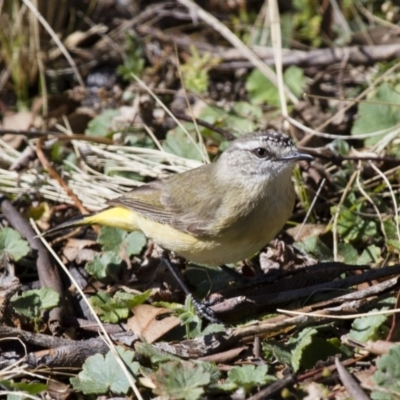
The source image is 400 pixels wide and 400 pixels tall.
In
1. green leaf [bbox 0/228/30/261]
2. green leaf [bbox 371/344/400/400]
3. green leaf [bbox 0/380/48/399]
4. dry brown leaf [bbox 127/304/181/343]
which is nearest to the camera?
green leaf [bbox 371/344/400/400]

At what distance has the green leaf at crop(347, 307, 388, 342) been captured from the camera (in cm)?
437

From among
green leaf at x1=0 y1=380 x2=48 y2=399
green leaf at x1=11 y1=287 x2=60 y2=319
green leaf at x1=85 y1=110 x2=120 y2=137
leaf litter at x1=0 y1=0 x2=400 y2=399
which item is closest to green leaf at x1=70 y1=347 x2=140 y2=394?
leaf litter at x1=0 y1=0 x2=400 y2=399

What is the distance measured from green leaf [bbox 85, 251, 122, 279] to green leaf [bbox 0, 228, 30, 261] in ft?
1.61

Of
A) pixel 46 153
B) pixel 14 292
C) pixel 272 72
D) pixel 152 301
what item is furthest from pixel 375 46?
pixel 14 292

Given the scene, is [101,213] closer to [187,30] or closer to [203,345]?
[203,345]

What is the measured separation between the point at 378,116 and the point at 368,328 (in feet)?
8.29

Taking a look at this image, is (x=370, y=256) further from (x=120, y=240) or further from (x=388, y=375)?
(x=120, y=240)

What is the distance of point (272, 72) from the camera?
7516mm

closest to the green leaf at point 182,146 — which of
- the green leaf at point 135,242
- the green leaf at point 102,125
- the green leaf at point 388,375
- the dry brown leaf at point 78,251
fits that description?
the green leaf at point 102,125

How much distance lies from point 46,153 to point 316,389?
12.2ft

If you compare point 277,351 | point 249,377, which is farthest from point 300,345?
point 249,377

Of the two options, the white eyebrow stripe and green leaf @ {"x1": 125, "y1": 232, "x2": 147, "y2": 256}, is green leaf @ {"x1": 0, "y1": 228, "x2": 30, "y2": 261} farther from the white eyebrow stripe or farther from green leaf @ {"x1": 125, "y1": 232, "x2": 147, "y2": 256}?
the white eyebrow stripe

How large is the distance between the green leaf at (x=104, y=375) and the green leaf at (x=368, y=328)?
1248mm

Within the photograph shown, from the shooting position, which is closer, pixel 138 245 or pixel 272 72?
pixel 138 245
